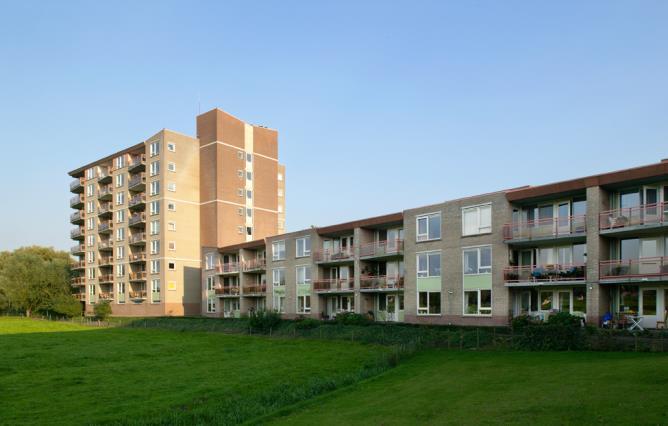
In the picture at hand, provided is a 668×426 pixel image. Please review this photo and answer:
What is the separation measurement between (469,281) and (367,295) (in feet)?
37.0

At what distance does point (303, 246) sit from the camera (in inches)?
1981

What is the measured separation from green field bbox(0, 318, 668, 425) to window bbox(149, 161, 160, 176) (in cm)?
4653

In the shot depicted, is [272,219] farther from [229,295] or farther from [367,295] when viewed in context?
[367,295]

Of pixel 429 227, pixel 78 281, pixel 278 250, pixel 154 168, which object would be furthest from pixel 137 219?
pixel 429 227

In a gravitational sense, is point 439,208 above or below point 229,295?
above

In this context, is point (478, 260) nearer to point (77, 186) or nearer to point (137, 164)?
point (137, 164)

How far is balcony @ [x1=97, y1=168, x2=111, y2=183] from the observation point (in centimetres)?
8269

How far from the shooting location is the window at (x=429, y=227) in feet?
123

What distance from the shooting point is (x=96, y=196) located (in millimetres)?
85000

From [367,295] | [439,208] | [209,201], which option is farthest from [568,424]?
[209,201]

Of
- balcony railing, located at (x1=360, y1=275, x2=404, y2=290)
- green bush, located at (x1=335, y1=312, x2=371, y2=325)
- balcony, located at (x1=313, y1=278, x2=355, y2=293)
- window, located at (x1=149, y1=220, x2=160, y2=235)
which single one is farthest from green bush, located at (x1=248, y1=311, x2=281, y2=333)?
window, located at (x1=149, y1=220, x2=160, y2=235)

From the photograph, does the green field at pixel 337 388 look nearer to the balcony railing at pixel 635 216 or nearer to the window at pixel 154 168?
the balcony railing at pixel 635 216

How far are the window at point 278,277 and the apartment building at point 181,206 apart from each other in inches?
802

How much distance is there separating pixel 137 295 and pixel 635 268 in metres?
64.5
